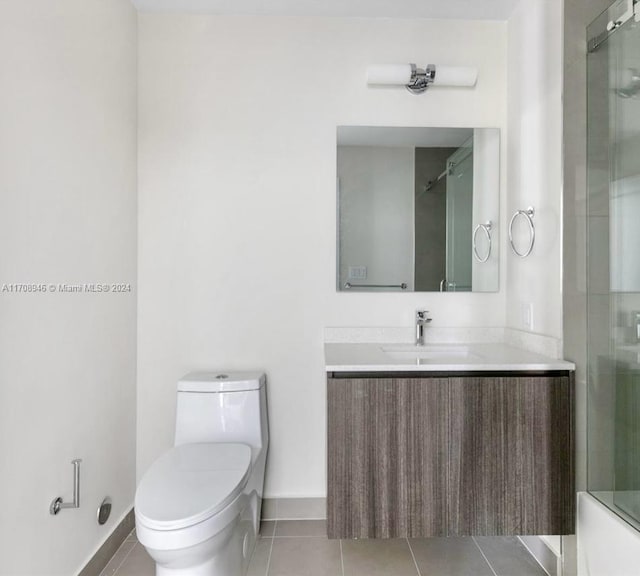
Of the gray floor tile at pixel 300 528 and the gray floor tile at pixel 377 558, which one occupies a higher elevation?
the gray floor tile at pixel 300 528

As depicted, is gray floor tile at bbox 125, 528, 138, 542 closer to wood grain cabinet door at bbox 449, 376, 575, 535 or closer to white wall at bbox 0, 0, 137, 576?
white wall at bbox 0, 0, 137, 576

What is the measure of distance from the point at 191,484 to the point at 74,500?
401 mm

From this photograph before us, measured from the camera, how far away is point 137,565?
1781 mm

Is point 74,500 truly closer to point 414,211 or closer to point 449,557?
point 449,557

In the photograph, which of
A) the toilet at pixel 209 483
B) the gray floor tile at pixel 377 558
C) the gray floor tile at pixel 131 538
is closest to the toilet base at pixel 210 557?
the toilet at pixel 209 483

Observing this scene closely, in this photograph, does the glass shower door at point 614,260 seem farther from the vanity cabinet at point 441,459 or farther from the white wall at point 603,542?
the vanity cabinet at point 441,459

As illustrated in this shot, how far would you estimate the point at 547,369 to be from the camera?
158cm

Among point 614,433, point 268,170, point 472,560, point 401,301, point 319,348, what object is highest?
point 268,170

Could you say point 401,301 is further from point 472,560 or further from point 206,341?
point 472,560

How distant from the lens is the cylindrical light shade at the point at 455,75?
2084 millimetres

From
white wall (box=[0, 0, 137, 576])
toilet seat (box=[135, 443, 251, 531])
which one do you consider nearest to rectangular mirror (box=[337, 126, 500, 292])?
toilet seat (box=[135, 443, 251, 531])

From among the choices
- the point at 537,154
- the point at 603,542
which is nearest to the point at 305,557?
the point at 603,542

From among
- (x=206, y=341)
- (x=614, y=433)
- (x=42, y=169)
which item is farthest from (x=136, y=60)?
(x=614, y=433)

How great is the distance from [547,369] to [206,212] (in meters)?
1.63
